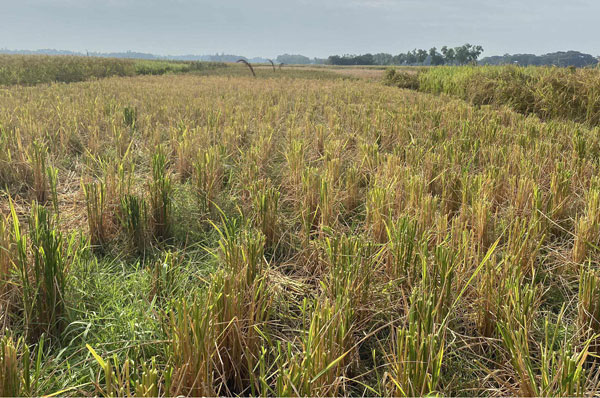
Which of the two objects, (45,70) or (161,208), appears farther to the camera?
(45,70)

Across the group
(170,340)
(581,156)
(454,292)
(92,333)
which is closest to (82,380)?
(92,333)

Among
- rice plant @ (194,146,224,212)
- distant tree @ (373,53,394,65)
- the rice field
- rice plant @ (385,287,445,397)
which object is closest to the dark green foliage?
the rice field

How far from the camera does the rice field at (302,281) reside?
119 cm

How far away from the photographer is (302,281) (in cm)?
203

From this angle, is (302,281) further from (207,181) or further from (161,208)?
(207,181)

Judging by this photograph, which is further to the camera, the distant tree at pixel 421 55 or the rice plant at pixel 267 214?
the distant tree at pixel 421 55

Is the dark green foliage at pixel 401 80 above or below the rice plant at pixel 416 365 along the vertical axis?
above

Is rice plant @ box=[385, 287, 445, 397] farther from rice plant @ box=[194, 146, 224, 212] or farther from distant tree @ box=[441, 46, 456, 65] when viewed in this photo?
distant tree @ box=[441, 46, 456, 65]

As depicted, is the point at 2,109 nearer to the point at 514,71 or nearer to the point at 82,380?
the point at 82,380

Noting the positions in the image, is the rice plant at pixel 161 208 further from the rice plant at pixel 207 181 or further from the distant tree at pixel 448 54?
the distant tree at pixel 448 54

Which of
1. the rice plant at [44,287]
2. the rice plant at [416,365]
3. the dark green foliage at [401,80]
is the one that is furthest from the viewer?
the dark green foliage at [401,80]

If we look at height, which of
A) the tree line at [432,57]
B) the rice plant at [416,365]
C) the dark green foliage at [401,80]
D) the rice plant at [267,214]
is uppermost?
the tree line at [432,57]

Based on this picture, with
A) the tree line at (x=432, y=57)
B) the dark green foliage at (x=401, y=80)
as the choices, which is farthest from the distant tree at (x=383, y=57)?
the dark green foliage at (x=401, y=80)

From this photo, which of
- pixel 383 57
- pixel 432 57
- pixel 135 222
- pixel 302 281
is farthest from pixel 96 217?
pixel 383 57
